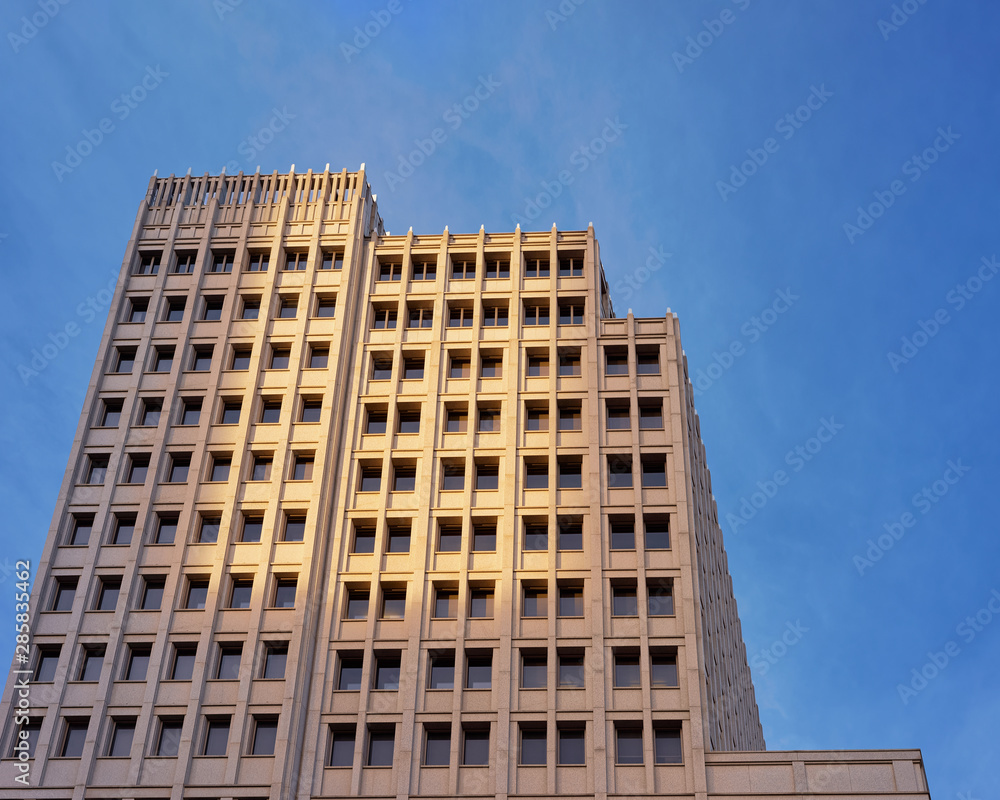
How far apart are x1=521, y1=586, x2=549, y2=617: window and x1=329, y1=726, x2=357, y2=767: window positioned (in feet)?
34.1

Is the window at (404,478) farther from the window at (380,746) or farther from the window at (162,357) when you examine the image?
the window at (162,357)

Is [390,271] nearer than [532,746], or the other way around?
[532,746]

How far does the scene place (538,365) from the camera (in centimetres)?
6981

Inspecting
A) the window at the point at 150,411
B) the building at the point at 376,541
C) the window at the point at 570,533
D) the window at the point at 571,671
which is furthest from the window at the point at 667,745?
the window at the point at 150,411

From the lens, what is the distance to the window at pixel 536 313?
71625 mm

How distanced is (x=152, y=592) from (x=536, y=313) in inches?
1081

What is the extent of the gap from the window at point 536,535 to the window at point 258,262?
2492cm

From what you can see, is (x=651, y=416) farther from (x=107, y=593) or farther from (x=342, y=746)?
(x=107, y=593)

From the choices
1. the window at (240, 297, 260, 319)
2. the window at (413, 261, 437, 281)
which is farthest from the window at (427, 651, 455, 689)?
the window at (240, 297, 260, 319)

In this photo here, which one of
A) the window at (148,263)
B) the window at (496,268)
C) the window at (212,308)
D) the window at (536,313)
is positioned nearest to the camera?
the window at (536,313)

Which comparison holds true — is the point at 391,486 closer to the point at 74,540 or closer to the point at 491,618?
the point at 491,618

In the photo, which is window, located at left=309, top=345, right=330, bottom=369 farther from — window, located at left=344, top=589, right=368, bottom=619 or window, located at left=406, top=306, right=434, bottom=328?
window, located at left=344, top=589, right=368, bottom=619

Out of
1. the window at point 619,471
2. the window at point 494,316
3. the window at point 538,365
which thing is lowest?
the window at point 619,471

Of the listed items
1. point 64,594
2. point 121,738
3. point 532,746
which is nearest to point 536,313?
point 532,746
